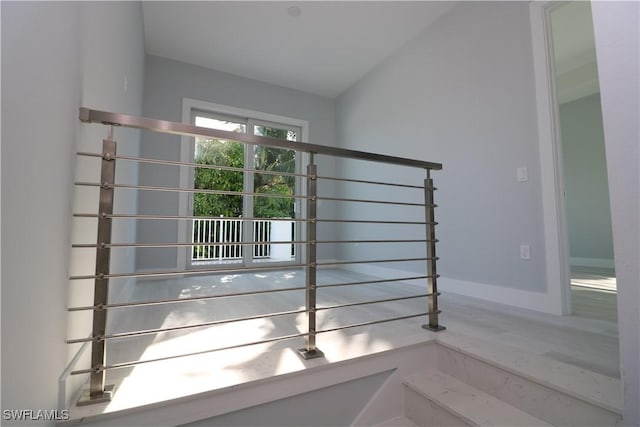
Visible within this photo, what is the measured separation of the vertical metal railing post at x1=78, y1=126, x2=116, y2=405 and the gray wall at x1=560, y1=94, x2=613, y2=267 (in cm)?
573

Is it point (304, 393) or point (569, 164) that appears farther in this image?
point (569, 164)

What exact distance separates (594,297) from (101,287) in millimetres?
3287

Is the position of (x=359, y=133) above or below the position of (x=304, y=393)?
above

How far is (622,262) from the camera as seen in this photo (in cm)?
85

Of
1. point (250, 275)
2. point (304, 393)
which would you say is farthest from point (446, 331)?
point (250, 275)

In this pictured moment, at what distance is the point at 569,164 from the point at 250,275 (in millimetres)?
5512

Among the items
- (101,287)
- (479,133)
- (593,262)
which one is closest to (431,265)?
(101,287)

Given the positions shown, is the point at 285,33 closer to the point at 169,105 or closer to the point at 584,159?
the point at 169,105

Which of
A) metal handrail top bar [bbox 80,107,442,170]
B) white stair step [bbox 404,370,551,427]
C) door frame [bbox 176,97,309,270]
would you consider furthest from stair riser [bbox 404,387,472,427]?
door frame [bbox 176,97,309,270]

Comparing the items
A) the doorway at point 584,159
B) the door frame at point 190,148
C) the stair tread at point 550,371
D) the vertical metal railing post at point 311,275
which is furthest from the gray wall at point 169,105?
the doorway at point 584,159

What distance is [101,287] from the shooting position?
0.88 m

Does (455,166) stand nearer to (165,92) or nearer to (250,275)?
(250,275)

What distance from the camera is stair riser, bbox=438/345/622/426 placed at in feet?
3.07

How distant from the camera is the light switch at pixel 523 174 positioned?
2143mm
